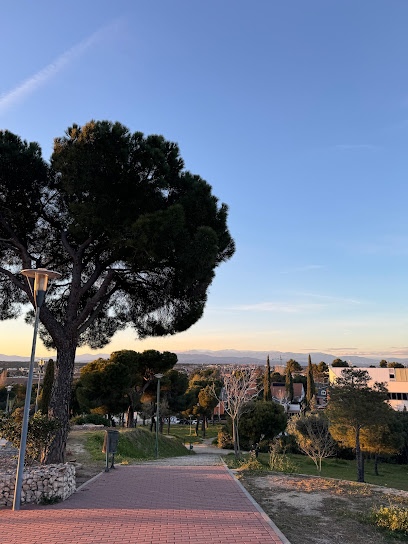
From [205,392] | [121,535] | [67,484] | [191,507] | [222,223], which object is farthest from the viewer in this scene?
[205,392]

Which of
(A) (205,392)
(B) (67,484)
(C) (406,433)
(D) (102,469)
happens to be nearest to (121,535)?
(B) (67,484)

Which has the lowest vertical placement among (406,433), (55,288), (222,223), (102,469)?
(406,433)

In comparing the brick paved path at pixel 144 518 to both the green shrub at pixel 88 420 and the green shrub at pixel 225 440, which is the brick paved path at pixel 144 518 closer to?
the green shrub at pixel 88 420

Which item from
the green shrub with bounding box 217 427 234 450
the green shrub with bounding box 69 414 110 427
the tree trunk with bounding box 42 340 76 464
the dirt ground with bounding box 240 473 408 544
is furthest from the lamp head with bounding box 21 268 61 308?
the green shrub with bounding box 217 427 234 450

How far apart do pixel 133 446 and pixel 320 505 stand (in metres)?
17.0

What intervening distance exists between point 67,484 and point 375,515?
666 centimetres

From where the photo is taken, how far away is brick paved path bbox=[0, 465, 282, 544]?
6.32 metres

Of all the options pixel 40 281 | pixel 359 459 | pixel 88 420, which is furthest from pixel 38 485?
pixel 88 420

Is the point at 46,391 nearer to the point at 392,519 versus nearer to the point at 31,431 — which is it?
the point at 31,431

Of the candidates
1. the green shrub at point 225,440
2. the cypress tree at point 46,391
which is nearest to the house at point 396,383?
the green shrub at point 225,440

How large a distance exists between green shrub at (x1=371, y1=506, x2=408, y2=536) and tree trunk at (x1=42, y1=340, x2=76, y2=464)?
28.8ft

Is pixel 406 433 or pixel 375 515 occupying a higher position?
pixel 375 515

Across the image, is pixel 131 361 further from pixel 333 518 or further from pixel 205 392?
pixel 333 518

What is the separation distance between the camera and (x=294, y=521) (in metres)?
7.41
